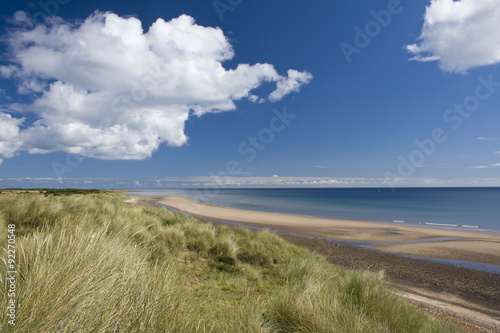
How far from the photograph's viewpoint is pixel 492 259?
14.4 metres

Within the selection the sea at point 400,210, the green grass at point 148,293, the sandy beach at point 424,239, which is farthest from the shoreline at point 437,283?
the sea at point 400,210

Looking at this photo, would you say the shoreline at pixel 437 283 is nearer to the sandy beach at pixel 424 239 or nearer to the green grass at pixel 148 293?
the sandy beach at pixel 424 239

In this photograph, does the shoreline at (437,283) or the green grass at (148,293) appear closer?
the green grass at (148,293)

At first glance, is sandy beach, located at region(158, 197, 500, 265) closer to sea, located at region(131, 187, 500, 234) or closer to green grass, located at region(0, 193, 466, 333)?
sea, located at region(131, 187, 500, 234)

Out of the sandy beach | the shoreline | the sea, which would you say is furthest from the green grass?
the sea

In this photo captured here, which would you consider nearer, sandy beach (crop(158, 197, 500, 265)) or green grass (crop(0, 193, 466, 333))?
green grass (crop(0, 193, 466, 333))

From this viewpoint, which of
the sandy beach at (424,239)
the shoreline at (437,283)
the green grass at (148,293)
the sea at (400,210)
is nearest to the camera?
the green grass at (148,293)

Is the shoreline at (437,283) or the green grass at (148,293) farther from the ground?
the green grass at (148,293)

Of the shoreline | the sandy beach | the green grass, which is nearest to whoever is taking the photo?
the green grass

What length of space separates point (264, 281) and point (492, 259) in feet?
49.4

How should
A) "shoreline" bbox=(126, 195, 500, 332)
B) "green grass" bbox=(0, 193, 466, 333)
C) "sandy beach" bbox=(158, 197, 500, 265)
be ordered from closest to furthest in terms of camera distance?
"green grass" bbox=(0, 193, 466, 333) < "shoreline" bbox=(126, 195, 500, 332) < "sandy beach" bbox=(158, 197, 500, 265)

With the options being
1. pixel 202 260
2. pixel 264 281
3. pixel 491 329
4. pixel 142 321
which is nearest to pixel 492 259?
pixel 491 329

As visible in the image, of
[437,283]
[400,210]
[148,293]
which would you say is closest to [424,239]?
[437,283]

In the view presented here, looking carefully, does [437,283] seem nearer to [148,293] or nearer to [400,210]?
[148,293]
